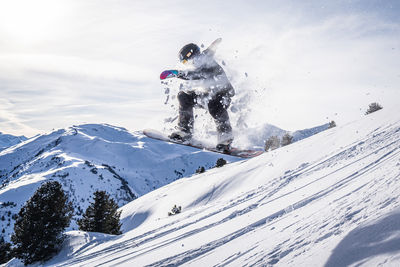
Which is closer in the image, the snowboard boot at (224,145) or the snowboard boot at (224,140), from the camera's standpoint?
the snowboard boot at (224,140)

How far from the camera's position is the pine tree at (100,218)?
2022 cm

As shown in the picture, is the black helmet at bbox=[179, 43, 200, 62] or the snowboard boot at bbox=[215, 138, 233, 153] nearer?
the black helmet at bbox=[179, 43, 200, 62]

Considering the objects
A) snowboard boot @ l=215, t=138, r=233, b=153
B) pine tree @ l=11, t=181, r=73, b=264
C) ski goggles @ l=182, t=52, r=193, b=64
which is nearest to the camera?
ski goggles @ l=182, t=52, r=193, b=64

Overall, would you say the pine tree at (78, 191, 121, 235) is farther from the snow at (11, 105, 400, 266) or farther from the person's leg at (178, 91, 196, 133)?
the person's leg at (178, 91, 196, 133)

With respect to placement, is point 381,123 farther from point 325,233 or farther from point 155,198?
point 155,198

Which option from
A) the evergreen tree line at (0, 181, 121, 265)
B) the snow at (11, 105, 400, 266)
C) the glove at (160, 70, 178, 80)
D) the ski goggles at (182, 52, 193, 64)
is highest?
the ski goggles at (182, 52, 193, 64)

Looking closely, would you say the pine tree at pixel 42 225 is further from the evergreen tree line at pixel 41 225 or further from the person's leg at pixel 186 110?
the person's leg at pixel 186 110

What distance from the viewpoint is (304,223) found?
15.0ft

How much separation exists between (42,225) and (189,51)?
50.5 feet

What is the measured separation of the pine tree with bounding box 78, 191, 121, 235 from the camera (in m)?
20.2

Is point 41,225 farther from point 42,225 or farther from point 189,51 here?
point 189,51

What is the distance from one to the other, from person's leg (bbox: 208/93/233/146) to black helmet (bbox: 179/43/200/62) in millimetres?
1258

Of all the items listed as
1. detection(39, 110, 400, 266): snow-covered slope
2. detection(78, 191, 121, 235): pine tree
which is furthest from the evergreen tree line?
detection(39, 110, 400, 266): snow-covered slope

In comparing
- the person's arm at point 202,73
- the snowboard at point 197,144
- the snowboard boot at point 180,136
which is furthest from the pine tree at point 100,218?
the person's arm at point 202,73
